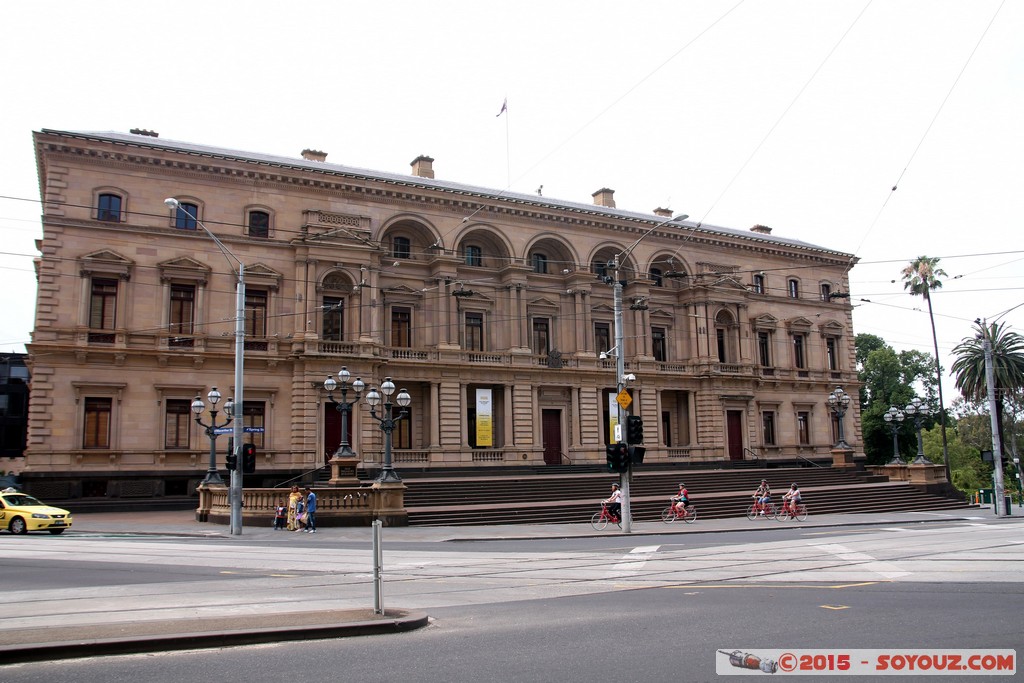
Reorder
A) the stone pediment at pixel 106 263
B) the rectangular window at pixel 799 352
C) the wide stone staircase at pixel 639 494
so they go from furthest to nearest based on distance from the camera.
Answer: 1. the rectangular window at pixel 799 352
2. the stone pediment at pixel 106 263
3. the wide stone staircase at pixel 639 494

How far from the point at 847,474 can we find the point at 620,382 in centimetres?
2208

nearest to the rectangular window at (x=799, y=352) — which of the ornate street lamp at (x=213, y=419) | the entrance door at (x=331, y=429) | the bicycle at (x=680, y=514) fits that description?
the bicycle at (x=680, y=514)

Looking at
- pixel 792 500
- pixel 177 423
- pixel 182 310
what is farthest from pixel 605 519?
pixel 182 310

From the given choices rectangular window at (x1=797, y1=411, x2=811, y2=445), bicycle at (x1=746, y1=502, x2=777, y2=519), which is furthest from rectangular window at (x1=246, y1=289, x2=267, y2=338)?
rectangular window at (x1=797, y1=411, x2=811, y2=445)

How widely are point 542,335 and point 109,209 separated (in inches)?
905

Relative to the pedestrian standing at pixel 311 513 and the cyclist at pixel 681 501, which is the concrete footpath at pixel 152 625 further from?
the cyclist at pixel 681 501

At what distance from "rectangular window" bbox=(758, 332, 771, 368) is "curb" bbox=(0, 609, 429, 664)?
155ft

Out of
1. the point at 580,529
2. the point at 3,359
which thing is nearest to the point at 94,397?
the point at 580,529

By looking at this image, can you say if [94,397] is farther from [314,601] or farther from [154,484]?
[314,601]

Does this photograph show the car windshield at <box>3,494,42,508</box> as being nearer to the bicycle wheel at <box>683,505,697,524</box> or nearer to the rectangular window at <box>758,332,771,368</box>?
the bicycle wheel at <box>683,505,697,524</box>

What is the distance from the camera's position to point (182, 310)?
37031 millimetres

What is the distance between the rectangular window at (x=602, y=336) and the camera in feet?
159

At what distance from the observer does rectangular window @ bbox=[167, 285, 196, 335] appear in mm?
36719

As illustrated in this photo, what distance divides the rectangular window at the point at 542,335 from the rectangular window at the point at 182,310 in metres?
18.4
